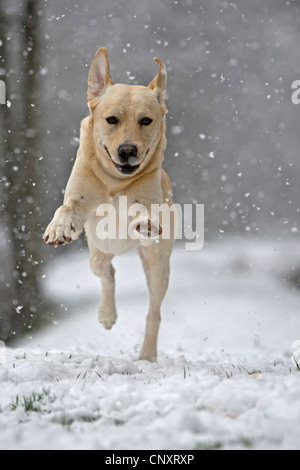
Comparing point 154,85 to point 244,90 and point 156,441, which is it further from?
point 244,90

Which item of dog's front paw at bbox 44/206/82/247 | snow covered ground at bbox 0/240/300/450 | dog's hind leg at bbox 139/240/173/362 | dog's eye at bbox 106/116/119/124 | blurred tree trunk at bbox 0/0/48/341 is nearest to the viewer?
snow covered ground at bbox 0/240/300/450

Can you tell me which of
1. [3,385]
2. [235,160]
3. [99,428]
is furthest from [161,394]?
[235,160]

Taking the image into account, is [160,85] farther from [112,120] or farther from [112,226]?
[112,226]

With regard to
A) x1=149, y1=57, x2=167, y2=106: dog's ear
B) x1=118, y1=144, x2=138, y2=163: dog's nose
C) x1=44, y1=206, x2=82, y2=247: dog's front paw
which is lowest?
x1=44, y1=206, x2=82, y2=247: dog's front paw

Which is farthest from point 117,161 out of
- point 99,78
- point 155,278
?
point 155,278

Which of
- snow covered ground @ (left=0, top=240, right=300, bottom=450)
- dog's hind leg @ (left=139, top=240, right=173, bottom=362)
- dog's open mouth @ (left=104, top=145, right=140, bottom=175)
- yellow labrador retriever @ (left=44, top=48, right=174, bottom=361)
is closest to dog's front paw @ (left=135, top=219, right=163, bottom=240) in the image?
yellow labrador retriever @ (left=44, top=48, right=174, bottom=361)

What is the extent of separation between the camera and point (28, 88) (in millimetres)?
8578

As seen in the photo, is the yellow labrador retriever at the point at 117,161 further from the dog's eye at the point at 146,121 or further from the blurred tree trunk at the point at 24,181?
the blurred tree trunk at the point at 24,181

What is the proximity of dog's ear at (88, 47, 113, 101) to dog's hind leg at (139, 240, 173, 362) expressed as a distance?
135 centimetres

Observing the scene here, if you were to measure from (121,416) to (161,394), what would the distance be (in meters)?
0.27

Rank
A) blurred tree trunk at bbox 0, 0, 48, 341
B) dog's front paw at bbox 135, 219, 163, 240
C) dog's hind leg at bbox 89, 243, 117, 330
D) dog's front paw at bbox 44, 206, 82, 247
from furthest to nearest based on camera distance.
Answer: blurred tree trunk at bbox 0, 0, 48, 341, dog's hind leg at bbox 89, 243, 117, 330, dog's front paw at bbox 135, 219, 163, 240, dog's front paw at bbox 44, 206, 82, 247

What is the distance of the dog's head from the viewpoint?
3484mm

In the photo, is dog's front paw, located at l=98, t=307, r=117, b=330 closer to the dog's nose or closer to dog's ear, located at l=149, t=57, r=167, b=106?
the dog's nose

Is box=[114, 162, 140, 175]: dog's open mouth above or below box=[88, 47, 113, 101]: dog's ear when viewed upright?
below
